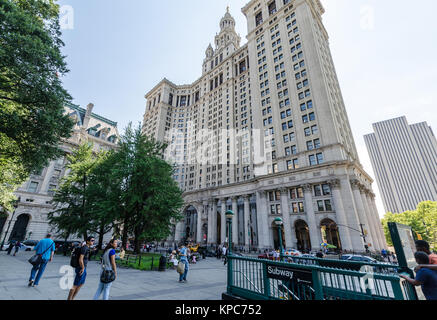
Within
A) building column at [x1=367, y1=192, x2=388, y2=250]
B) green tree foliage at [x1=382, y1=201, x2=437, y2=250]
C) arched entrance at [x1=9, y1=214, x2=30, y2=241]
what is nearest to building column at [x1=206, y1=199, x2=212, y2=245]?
building column at [x1=367, y1=192, x2=388, y2=250]

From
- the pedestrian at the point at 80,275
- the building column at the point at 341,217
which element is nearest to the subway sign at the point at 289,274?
the pedestrian at the point at 80,275

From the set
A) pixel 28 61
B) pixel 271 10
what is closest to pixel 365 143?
pixel 271 10

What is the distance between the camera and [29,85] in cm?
1491

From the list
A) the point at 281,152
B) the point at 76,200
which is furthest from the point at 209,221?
the point at 76,200

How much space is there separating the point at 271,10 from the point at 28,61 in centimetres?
7074

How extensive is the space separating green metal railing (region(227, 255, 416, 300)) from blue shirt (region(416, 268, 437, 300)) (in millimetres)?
382

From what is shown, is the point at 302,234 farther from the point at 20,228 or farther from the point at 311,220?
the point at 20,228

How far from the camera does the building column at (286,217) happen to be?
37.6m

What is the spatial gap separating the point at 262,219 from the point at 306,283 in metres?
39.4

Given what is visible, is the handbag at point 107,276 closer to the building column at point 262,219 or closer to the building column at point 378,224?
the building column at point 262,219

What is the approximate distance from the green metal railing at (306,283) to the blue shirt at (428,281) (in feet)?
1.25

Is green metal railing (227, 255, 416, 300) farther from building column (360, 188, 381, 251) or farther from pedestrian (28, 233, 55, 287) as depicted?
building column (360, 188, 381, 251)

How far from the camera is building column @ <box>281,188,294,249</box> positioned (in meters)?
37.6

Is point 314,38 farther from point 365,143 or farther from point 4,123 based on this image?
point 365,143
